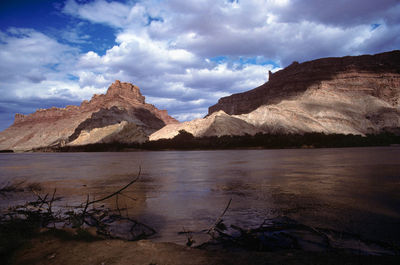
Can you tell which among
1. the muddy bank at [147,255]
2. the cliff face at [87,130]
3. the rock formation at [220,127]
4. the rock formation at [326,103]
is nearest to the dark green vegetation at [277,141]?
the rock formation at [220,127]

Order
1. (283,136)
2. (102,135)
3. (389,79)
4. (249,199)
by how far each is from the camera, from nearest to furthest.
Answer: (249,199), (283,136), (102,135), (389,79)

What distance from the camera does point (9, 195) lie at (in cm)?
914

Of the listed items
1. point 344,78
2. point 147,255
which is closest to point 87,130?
point 344,78

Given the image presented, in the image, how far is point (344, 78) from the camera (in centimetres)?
13088

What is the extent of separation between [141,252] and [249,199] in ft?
16.1

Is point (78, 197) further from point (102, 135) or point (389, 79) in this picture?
point (389, 79)

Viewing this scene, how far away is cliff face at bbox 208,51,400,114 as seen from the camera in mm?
125500

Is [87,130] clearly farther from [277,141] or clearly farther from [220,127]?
[277,141]

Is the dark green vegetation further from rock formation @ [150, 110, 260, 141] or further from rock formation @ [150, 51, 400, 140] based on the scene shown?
rock formation @ [150, 51, 400, 140]

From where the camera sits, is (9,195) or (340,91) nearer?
(9,195)

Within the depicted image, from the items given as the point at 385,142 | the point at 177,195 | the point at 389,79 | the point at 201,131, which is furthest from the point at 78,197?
the point at 389,79

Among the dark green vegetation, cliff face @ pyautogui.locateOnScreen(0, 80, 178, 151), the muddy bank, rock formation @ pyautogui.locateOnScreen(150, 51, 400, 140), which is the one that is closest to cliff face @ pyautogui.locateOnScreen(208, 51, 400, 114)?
rock formation @ pyautogui.locateOnScreen(150, 51, 400, 140)

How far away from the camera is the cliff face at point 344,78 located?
125500mm

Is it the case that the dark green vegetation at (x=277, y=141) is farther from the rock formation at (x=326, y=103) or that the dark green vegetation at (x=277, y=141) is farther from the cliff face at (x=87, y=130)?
the cliff face at (x=87, y=130)
